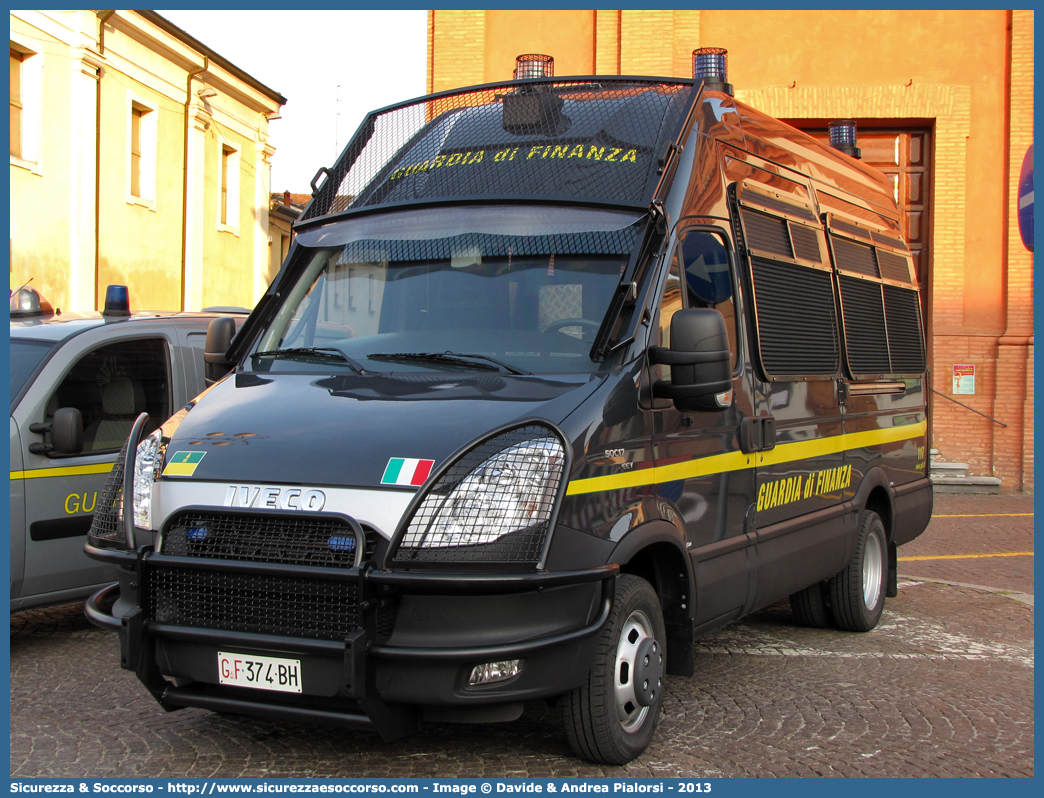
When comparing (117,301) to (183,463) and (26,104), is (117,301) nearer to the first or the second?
(183,463)

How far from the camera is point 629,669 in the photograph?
14.0ft

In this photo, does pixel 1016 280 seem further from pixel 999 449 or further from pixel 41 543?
pixel 41 543

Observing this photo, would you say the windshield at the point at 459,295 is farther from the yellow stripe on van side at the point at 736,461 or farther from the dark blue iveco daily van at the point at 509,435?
the yellow stripe on van side at the point at 736,461

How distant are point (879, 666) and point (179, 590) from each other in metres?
3.96

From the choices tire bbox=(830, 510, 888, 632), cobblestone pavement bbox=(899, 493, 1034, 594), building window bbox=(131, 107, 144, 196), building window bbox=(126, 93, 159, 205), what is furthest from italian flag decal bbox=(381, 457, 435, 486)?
building window bbox=(131, 107, 144, 196)

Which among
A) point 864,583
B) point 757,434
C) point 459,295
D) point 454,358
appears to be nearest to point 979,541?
point 864,583

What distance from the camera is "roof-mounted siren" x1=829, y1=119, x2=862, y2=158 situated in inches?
320

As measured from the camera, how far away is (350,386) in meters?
4.37

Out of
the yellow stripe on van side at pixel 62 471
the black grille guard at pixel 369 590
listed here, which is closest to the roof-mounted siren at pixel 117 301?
the yellow stripe on van side at pixel 62 471

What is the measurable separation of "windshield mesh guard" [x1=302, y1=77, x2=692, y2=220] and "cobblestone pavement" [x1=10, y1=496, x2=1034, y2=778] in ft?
7.62

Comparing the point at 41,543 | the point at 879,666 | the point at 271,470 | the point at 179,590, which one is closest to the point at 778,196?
the point at 879,666

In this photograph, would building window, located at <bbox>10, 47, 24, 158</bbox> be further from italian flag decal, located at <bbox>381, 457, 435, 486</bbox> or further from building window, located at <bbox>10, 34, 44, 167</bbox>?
italian flag decal, located at <bbox>381, 457, 435, 486</bbox>

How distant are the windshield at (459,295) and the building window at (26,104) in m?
16.8

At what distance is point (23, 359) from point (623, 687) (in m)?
3.98
